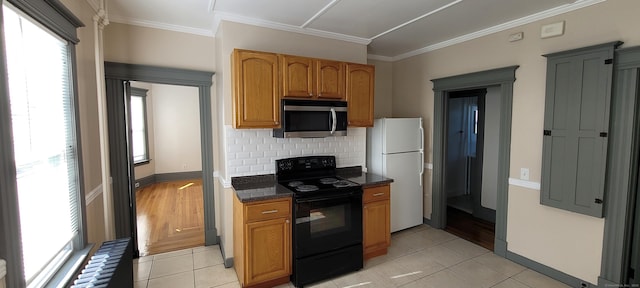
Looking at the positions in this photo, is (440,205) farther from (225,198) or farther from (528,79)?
(225,198)

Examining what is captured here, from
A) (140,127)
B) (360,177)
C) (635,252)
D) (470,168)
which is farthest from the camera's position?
(140,127)

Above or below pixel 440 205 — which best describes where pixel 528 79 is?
above

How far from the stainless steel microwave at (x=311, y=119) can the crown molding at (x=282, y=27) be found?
2.84 ft

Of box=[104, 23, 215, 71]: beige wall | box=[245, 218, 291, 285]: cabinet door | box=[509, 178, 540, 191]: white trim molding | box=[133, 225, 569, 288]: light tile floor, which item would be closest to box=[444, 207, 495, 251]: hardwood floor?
box=[133, 225, 569, 288]: light tile floor

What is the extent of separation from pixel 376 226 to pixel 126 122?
303 cm

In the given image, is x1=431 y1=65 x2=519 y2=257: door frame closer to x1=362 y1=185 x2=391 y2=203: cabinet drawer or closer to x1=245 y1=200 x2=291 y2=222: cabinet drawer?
x1=362 y1=185 x2=391 y2=203: cabinet drawer

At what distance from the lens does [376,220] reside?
10.5 feet

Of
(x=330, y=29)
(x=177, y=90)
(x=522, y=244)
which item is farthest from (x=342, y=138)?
(x=177, y=90)

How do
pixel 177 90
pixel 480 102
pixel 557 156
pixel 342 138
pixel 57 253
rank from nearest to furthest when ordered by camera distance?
pixel 57 253 → pixel 557 156 → pixel 342 138 → pixel 480 102 → pixel 177 90

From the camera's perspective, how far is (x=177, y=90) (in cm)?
658

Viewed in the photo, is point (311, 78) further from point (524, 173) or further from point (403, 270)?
point (524, 173)

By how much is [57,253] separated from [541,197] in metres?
4.01

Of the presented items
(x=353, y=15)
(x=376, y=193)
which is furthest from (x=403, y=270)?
(x=353, y=15)

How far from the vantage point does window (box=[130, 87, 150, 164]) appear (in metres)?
5.98
